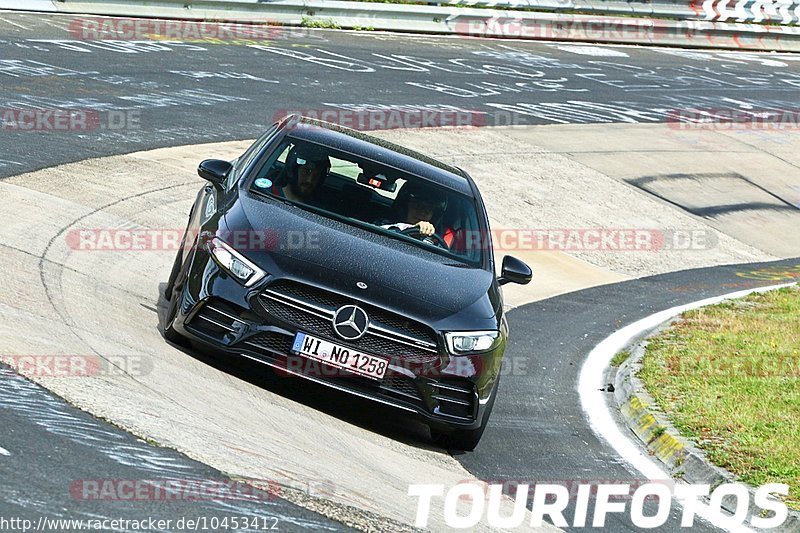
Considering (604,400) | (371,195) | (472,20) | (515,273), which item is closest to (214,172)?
(371,195)

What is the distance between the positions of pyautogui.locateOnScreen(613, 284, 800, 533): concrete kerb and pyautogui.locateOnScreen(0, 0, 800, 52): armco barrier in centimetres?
1487

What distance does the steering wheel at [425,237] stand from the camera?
335 inches

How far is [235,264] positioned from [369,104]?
12603mm

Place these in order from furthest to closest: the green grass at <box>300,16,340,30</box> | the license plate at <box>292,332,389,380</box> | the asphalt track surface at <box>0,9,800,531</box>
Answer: the green grass at <box>300,16,340,30</box>, the license plate at <box>292,332,389,380</box>, the asphalt track surface at <box>0,9,800,531</box>

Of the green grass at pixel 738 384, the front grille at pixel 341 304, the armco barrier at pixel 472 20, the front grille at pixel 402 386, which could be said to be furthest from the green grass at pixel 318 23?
the front grille at pixel 402 386

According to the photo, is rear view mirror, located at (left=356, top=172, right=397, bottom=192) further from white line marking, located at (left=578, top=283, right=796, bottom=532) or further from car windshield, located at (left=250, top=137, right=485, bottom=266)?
white line marking, located at (left=578, top=283, right=796, bottom=532)

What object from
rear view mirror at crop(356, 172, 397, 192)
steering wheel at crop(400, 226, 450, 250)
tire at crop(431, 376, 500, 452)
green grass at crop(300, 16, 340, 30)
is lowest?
tire at crop(431, 376, 500, 452)

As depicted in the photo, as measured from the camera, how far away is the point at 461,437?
7.80m

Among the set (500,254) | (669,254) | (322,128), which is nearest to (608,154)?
(669,254)

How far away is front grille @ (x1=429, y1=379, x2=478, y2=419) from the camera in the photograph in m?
7.52

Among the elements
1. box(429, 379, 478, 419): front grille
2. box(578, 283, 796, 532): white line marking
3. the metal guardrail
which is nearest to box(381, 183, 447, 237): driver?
box(429, 379, 478, 419): front grille

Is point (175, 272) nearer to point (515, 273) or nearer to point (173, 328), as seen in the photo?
point (173, 328)

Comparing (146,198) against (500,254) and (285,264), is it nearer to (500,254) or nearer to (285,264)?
(500,254)

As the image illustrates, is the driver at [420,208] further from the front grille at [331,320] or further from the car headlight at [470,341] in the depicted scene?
the front grille at [331,320]
